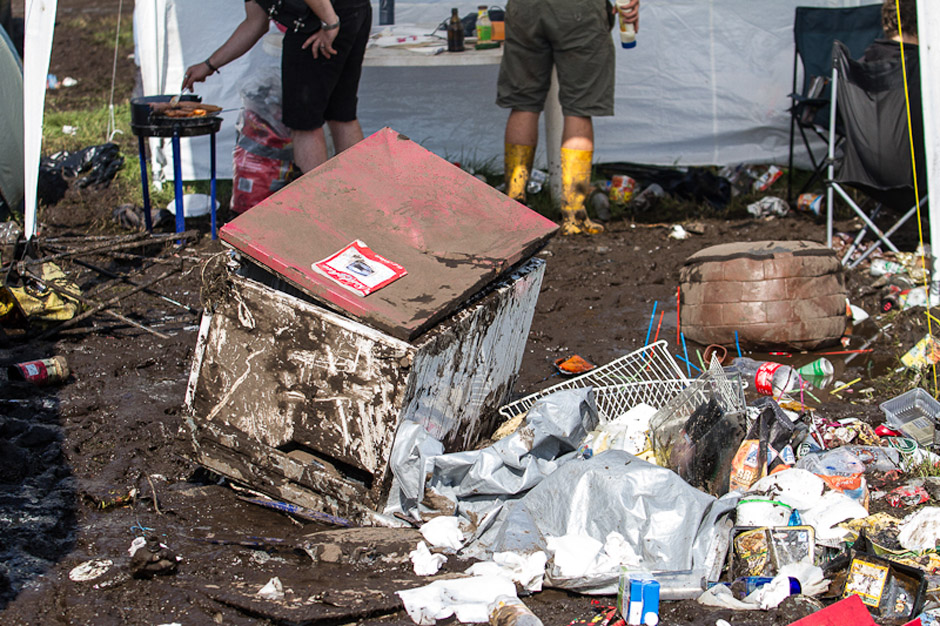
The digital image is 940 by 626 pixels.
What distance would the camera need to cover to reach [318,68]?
5246 millimetres

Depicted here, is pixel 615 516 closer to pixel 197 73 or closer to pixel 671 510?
pixel 671 510

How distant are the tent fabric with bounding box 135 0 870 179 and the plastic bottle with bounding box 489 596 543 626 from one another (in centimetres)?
541

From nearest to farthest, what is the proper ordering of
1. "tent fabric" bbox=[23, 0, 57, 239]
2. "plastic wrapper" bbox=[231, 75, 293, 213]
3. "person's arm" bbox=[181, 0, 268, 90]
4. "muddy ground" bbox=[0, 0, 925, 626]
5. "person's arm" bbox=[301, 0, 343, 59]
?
"muddy ground" bbox=[0, 0, 925, 626], "tent fabric" bbox=[23, 0, 57, 239], "person's arm" bbox=[301, 0, 343, 59], "person's arm" bbox=[181, 0, 268, 90], "plastic wrapper" bbox=[231, 75, 293, 213]

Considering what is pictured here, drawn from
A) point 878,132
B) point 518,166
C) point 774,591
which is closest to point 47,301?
point 518,166

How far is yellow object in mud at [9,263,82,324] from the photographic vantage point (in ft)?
14.5

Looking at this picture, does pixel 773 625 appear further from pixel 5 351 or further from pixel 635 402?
pixel 5 351

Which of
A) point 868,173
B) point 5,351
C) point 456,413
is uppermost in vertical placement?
point 868,173

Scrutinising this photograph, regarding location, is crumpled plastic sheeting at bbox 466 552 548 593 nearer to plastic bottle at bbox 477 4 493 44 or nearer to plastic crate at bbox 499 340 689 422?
plastic crate at bbox 499 340 689 422

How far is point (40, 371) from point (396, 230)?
1.91 m

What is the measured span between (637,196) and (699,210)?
1.60 feet

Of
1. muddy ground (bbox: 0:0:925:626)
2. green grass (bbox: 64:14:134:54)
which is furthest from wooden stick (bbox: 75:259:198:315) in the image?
green grass (bbox: 64:14:134:54)

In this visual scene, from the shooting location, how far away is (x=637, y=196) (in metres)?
6.84

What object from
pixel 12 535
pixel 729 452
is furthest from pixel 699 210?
pixel 12 535

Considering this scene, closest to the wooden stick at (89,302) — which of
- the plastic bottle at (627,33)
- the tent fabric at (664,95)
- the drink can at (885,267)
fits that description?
the tent fabric at (664,95)
